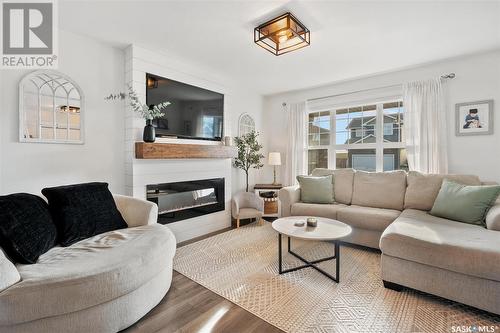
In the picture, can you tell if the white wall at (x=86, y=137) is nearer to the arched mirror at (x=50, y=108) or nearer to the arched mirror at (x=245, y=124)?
the arched mirror at (x=50, y=108)

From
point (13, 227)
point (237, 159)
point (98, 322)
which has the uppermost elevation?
point (237, 159)

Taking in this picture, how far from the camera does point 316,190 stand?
333cm

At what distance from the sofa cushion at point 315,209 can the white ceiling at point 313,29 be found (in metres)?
1.97

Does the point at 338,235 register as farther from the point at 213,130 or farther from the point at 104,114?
the point at 104,114

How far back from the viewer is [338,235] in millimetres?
2055

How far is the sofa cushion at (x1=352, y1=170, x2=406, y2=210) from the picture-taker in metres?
3.00

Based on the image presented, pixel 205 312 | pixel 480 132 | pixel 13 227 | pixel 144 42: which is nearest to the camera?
pixel 13 227

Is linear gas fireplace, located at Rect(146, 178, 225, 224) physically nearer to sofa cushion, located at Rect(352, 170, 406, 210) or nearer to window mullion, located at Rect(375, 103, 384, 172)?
sofa cushion, located at Rect(352, 170, 406, 210)

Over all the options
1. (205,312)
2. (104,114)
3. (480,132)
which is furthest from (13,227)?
(480,132)

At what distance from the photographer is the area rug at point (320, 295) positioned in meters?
1.57

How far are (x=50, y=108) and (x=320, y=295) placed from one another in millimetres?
3062

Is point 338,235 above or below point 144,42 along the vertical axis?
below

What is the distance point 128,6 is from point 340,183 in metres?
3.28

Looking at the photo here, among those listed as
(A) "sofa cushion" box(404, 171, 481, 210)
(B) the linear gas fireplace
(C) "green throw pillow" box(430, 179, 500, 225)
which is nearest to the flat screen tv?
(B) the linear gas fireplace
